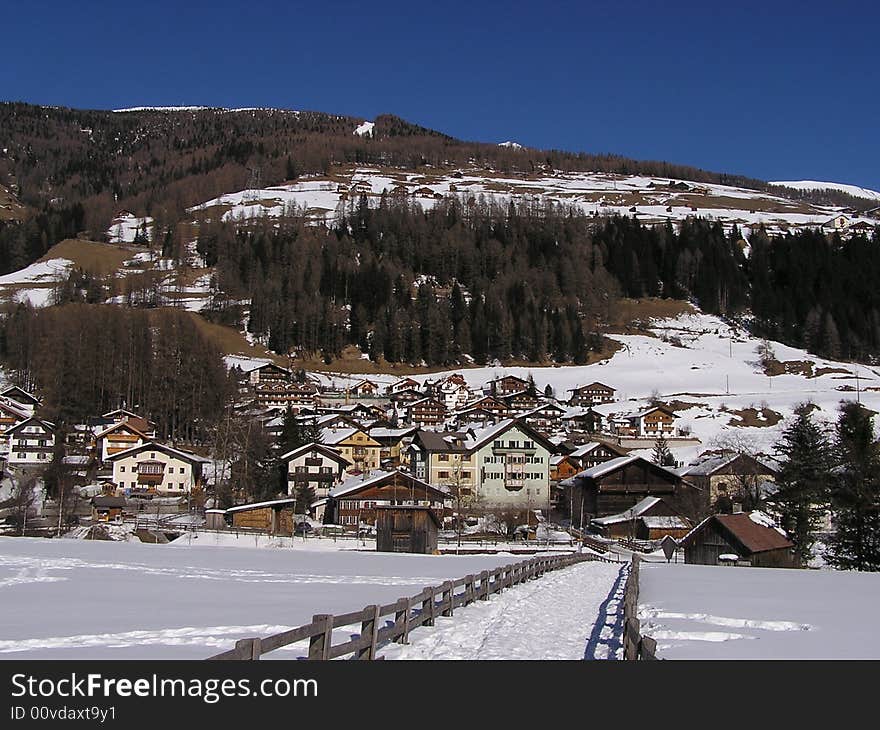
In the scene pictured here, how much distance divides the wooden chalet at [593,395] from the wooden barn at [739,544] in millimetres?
69160

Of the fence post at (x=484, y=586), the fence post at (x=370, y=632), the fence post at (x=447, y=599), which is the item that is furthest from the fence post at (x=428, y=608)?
the fence post at (x=484, y=586)

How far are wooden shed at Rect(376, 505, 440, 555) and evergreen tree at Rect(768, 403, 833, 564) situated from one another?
1997cm

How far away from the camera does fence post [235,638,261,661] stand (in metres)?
6.62

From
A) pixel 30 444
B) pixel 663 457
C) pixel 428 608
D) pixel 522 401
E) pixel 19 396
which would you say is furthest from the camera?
pixel 522 401

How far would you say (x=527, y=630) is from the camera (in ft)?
44.0

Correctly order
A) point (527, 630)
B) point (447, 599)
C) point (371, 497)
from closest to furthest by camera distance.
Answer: point (527, 630), point (447, 599), point (371, 497)

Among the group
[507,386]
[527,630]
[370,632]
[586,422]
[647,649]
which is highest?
[647,649]

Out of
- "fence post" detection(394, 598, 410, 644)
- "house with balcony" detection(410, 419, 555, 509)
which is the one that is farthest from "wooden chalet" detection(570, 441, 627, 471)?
"fence post" detection(394, 598, 410, 644)

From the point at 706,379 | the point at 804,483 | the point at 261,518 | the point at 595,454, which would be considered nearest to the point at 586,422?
the point at 595,454

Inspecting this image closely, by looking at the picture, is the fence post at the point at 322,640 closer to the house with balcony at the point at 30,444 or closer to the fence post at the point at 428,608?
the fence post at the point at 428,608

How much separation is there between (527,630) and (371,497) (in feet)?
166

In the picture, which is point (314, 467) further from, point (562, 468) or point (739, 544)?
point (739, 544)

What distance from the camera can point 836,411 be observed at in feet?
314
